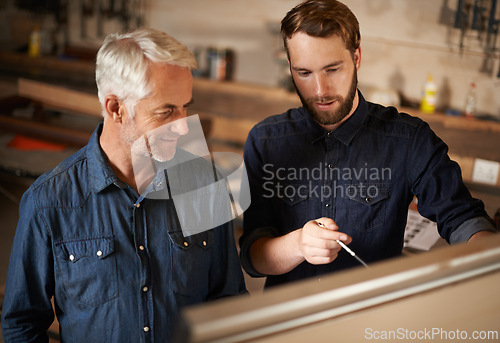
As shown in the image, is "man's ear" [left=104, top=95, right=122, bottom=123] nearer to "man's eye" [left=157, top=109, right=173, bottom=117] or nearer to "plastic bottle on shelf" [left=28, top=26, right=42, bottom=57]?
"man's eye" [left=157, top=109, right=173, bottom=117]

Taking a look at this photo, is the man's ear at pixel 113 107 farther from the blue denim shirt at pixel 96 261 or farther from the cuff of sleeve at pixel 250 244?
the cuff of sleeve at pixel 250 244

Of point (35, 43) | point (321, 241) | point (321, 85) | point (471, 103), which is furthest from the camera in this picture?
point (35, 43)

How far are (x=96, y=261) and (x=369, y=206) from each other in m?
0.71

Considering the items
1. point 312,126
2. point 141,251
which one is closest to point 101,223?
point 141,251

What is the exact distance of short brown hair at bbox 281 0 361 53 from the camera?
4.41 ft

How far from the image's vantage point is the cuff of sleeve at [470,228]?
1288 mm

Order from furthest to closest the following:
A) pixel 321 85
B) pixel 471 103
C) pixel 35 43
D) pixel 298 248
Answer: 1. pixel 35 43
2. pixel 471 103
3. pixel 321 85
4. pixel 298 248

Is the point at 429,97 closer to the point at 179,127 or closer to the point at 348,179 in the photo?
the point at 348,179

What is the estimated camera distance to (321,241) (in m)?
1.17

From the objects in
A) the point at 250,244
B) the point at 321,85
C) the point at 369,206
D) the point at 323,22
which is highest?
the point at 323,22

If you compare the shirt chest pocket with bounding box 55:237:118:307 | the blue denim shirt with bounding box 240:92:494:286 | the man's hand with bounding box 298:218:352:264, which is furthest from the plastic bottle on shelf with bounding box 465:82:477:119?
the shirt chest pocket with bounding box 55:237:118:307

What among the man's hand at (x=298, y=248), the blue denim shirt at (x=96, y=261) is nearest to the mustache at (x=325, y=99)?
the man's hand at (x=298, y=248)

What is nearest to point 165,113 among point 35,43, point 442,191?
point 442,191

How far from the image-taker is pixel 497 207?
246 cm
